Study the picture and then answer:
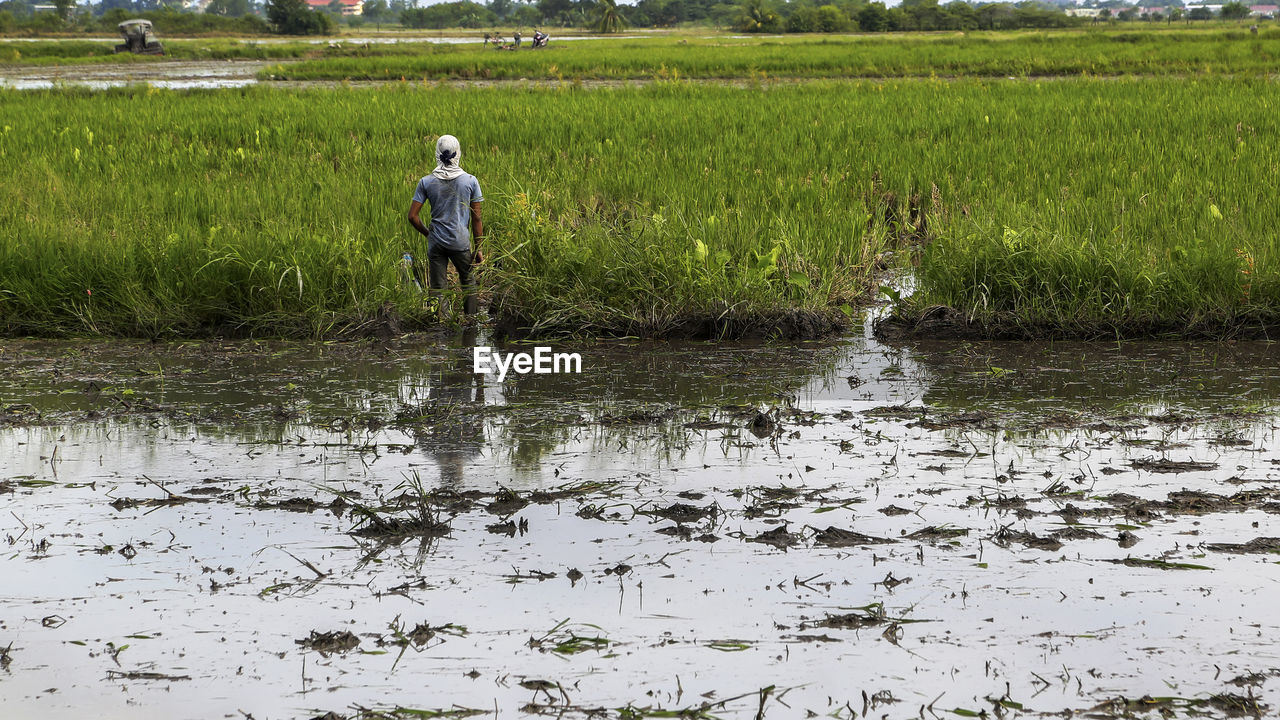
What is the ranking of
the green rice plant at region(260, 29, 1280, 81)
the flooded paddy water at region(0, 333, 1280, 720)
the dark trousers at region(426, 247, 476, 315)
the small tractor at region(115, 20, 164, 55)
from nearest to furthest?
the flooded paddy water at region(0, 333, 1280, 720), the dark trousers at region(426, 247, 476, 315), the green rice plant at region(260, 29, 1280, 81), the small tractor at region(115, 20, 164, 55)

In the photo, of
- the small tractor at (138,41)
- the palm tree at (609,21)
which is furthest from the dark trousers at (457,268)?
the palm tree at (609,21)

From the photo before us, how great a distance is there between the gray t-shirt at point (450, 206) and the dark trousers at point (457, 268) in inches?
2.0

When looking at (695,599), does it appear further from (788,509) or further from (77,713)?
(77,713)

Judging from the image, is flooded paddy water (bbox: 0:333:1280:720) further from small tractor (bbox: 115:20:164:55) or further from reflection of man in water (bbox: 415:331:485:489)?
small tractor (bbox: 115:20:164:55)

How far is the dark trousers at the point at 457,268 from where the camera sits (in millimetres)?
7051

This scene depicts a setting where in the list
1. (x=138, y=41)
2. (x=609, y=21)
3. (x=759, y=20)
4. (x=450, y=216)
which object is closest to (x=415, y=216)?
(x=450, y=216)

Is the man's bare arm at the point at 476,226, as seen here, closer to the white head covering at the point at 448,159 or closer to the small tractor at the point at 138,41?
the white head covering at the point at 448,159

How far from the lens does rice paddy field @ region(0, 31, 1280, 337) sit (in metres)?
6.89

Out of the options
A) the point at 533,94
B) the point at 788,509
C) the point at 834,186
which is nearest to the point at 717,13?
the point at 533,94

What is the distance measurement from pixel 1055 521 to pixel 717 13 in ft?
293

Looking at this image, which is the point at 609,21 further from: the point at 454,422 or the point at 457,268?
the point at 454,422

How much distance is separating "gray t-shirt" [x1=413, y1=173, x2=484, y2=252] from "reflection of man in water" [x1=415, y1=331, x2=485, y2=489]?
37.1 inches

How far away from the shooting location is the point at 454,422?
507 cm

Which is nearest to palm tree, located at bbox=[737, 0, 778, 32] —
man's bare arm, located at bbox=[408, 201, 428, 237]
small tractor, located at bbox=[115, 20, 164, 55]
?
small tractor, located at bbox=[115, 20, 164, 55]
